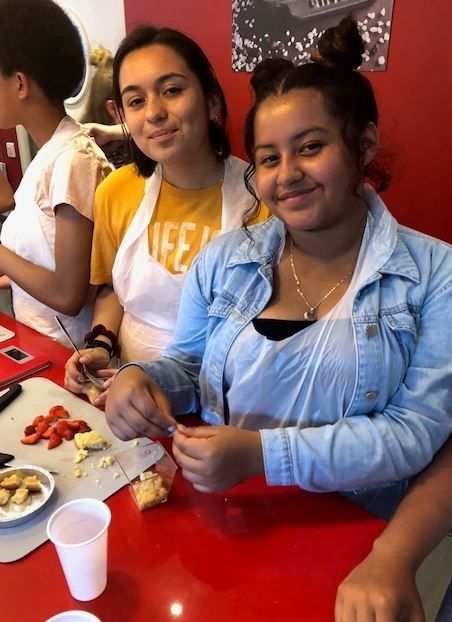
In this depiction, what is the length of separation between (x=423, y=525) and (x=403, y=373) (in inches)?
8.8

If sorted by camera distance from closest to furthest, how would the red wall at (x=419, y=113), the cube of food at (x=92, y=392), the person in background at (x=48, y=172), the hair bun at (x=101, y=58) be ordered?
the cube of food at (x=92, y=392) < the person in background at (x=48, y=172) < the red wall at (x=419, y=113) < the hair bun at (x=101, y=58)

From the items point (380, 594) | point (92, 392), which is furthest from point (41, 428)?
point (380, 594)

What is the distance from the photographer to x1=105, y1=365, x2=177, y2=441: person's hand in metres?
0.89

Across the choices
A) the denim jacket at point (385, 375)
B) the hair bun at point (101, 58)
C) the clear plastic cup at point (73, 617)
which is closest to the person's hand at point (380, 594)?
the denim jacket at point (385, 375)

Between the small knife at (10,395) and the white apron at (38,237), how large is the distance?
40 cm

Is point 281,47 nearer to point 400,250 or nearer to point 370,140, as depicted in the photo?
point 370,140

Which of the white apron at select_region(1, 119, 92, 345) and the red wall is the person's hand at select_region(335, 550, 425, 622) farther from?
the red wall

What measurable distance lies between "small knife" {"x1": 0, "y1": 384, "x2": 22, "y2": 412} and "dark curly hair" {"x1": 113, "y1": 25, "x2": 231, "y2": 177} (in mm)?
608

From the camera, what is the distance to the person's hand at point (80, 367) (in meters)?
1.13

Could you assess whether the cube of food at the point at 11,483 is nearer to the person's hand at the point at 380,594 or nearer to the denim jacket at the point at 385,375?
the denim jacket at the point at 385,375

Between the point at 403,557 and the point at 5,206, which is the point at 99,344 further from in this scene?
the point at 5,206

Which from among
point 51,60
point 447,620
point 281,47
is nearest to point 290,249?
point 447,620

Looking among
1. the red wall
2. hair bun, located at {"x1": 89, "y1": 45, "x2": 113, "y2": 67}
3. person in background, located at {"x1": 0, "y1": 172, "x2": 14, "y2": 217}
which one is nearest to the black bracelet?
person in background, located at {"x1": 0, "y1": 172, "x2": 14, "y2": 217}

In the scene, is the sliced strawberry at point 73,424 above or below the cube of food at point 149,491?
below
